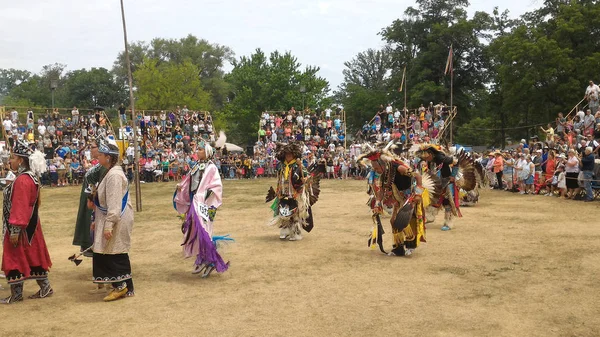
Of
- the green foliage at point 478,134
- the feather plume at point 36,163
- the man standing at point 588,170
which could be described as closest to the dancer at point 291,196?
the feather plume at point 36,163

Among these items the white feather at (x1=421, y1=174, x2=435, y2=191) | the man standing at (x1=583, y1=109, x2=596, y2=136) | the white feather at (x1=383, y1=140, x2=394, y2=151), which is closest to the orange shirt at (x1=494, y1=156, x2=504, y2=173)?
the man standing at (x1=583, y1=109, x2=596, y2=136)

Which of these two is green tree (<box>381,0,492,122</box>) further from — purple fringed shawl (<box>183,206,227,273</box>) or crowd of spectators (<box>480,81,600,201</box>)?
purple fringed shawl (<box>183,206,227,273</box>)

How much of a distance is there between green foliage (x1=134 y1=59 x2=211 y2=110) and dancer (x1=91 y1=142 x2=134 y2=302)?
45.0m

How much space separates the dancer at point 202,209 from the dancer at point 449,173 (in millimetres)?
4083

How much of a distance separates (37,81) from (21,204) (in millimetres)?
70437

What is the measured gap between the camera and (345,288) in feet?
19.9

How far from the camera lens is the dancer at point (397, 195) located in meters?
7.62

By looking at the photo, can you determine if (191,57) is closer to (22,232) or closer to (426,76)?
(426,76)

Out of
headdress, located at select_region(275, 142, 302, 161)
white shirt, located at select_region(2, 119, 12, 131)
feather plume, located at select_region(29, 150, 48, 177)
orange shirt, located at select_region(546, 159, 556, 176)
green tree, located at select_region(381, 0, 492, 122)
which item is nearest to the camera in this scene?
feather plume, located at select_region(29, 150, 48, 177)

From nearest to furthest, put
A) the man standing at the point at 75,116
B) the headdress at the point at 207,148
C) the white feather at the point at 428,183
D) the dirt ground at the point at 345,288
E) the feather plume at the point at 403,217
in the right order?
the dirt ground at the point at 345,288, the headdress at the point at 207,148, the feather plume at the point at 403,217, the white feather at the point at 428,183, the man standing at the point at 75,116

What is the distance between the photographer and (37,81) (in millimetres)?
67750

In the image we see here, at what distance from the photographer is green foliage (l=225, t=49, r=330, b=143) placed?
48.8 m

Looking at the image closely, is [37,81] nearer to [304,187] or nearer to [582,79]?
[582,79]

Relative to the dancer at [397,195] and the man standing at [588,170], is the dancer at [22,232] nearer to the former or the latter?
the dancer at [397,195]
